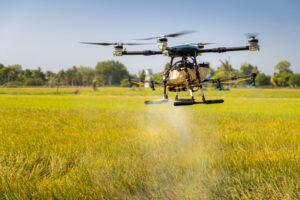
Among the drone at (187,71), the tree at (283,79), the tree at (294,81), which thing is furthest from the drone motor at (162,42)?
the tree at (283,79)

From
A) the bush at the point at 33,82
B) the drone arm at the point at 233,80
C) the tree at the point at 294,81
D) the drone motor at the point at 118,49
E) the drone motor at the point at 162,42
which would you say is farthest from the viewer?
the bush at the point at 33,82

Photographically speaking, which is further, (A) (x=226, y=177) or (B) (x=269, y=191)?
(A) (x=226, y=177)

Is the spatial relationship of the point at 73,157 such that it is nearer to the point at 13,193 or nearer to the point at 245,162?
the point at 13,193

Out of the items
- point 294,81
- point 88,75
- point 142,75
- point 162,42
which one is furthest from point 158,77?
point 88,75

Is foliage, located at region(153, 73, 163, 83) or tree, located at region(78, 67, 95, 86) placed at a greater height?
tree, located at region(78, 67, 95, 86)

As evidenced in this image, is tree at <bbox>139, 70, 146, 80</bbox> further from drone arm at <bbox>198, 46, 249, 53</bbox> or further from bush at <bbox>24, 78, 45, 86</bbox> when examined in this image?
bush at <bbox>24, 78, 45, 86</bbox>

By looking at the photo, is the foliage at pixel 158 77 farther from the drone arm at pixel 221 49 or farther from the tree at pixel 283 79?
the tree at pixel 283 79

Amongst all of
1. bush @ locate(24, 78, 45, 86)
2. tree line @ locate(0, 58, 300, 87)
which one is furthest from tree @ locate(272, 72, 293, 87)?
bush @ locate(24, 78, 45, 86)

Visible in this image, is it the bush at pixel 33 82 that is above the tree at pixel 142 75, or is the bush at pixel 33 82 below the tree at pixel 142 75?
above

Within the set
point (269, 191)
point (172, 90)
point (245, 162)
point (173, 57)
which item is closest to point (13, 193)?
point (172, 90)

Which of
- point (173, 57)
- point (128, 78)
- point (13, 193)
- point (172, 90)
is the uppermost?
point (173, 57)

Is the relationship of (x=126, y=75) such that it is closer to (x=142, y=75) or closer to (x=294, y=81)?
(x=142, y=75)
